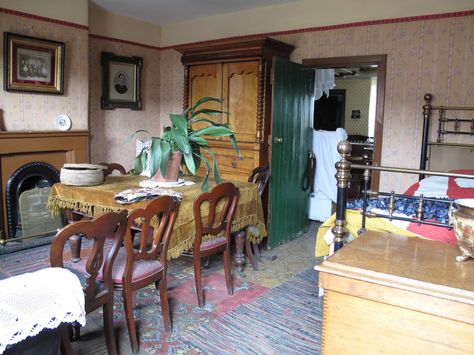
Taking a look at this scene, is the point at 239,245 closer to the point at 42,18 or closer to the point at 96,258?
the point at 96,258

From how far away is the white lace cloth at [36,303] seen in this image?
1.23 metres

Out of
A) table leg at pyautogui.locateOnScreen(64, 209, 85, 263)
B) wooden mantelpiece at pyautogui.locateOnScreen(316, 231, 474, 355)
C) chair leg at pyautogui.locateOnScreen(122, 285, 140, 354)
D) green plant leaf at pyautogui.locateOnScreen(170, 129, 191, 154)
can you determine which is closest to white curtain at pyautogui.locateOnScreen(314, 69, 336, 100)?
green plant leaf at pyautogui.locateOnScreen(170, 129, 191, 154)

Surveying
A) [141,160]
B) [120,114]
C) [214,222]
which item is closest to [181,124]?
[141,160]

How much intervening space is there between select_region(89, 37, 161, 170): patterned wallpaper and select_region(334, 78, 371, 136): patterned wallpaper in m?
5.92

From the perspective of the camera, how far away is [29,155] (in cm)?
449

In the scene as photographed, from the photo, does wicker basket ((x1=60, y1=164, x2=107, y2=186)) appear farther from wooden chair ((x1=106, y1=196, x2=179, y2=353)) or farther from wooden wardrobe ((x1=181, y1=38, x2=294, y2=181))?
wooden wardrobe ((x1=181, y1=38, x2=294, y2=181))

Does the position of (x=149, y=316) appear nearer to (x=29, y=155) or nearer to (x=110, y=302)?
Answer: (x=110, y=302)

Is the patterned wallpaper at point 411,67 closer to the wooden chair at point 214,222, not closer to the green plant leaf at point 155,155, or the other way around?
the wooden chair at point 214,222

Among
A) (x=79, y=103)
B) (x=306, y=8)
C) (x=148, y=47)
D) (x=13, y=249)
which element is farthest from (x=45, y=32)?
(x=306, y=8)

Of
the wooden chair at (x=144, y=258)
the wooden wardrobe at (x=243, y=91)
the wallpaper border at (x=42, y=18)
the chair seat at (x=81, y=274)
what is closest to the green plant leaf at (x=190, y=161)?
the wooden chair at (x=144, y=258)

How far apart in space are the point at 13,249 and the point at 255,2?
11.7ft

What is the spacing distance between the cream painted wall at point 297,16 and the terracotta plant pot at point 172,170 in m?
2.53

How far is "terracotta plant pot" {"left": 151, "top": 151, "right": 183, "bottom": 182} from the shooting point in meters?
3.10

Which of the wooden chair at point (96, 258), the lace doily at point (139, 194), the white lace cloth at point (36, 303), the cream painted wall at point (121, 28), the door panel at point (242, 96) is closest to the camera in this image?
the white lace cloth at point (36, 303)
